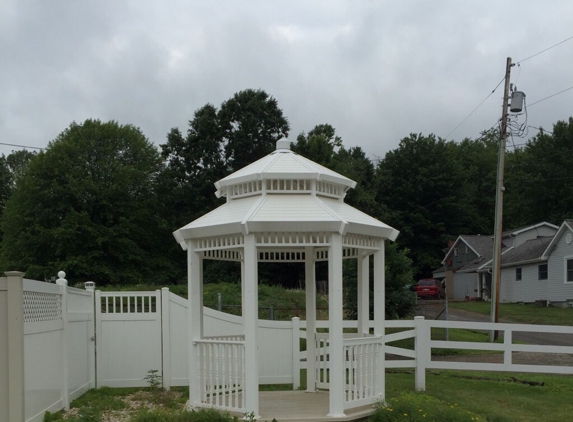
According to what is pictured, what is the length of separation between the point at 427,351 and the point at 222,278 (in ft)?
78.1

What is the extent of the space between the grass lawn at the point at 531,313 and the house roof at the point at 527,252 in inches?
113

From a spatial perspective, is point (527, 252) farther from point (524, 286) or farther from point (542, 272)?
point (542, 272)

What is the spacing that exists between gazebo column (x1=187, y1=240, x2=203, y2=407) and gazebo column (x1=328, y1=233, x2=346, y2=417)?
1899 millimetres

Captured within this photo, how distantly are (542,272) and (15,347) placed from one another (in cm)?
3451

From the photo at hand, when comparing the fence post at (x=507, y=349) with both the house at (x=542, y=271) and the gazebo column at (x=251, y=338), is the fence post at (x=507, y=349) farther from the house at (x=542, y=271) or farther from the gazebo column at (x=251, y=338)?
the house at (x=542, y=271)

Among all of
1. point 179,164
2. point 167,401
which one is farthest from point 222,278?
point 167,401

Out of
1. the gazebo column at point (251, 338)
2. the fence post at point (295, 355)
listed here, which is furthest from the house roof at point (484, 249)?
the gazebo column at point (251, 338)

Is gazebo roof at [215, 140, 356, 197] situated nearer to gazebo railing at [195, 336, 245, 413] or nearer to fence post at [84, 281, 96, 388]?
gazebo railing at [195, 336, 245, 413]

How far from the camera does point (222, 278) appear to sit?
3528cm

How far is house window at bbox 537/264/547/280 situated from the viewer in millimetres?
36969


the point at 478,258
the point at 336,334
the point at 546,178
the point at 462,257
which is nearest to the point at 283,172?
the point at 336,334

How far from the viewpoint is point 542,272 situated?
122 ft

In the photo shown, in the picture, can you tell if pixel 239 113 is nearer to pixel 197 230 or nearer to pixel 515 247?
pixel 515 247

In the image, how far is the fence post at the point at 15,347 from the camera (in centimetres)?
727
